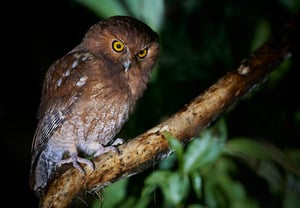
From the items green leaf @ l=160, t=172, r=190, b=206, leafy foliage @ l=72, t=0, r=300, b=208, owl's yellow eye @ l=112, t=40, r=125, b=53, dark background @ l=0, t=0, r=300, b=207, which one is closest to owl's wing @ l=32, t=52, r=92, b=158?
owl's yellow eye @ l=112, t=40, r=125, b=53

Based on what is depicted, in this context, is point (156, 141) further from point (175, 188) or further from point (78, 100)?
point (78, 100)

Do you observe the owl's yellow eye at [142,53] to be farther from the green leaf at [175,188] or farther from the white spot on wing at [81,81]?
the green leaf at [175,188]

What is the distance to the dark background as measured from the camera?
92.7 inches

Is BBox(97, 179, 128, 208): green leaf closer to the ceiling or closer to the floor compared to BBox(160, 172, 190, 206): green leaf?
closer to the ceiling

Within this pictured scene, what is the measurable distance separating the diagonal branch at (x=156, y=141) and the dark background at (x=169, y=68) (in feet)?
1.41

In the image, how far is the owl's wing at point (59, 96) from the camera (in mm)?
1948

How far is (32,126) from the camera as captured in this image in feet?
8.31

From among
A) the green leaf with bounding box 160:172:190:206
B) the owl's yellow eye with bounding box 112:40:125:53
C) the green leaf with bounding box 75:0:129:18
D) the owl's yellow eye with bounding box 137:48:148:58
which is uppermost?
the green leaf with bounding box 75:0:129:18

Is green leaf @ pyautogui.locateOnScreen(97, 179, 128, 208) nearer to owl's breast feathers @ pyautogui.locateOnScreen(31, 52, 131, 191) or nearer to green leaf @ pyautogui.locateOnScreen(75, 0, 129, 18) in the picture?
owl's breast feathers @ pyautogui.locateOnScreen(31, 52, 131, 191)

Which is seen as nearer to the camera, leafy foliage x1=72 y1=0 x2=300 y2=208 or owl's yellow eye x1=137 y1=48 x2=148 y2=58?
leafy foliage x1=72 y1=0 x2=300 y2=208

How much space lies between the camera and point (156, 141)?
5.61ft

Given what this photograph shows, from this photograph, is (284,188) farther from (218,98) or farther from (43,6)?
(43,6)

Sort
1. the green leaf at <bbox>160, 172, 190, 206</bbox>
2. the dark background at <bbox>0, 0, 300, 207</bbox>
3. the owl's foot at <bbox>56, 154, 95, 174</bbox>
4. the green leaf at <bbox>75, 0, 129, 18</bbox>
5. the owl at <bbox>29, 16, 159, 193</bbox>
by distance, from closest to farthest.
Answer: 1. the green leaf at <bbox>160, 172, 190, 206</bbox>
2. the owl's foot at <bbox>56, 154, 95, 174</bbox>
3. the green leaf at <bbox>75, 0, 129, 18</bbox>
4. the owl at <bbox>29, 16, 159, 193</bbox>
5. the dark background at <bbox>0, 0, 300, 207</bbox>

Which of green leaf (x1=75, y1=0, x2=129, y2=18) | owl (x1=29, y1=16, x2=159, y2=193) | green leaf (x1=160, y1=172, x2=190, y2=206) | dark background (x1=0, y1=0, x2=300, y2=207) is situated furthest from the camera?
dark background (x1=0, y1=0, x2=300, y2=207)
